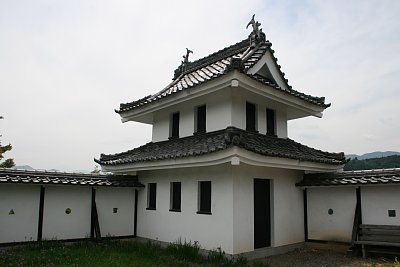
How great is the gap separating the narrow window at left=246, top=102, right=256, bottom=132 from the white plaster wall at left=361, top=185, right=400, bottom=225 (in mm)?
4075

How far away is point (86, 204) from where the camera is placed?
475 inches

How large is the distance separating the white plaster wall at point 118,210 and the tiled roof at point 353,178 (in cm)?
682

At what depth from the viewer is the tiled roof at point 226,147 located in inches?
336

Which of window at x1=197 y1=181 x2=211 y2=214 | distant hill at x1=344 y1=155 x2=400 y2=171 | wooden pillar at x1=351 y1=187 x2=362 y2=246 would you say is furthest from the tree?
distant hill at x1=344 y1=155 x2=400 y2=171

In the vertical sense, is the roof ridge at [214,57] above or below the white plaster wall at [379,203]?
above

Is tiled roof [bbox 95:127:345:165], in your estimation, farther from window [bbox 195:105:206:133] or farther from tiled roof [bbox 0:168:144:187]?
tiled roof [bbox 0:168:144:187]

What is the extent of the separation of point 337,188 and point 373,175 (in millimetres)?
1270

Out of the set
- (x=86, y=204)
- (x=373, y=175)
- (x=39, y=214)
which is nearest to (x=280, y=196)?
(x=373, y=175)

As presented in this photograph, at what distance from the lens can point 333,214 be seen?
10906 millimetres

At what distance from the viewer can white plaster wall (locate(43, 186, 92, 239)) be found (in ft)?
36.6

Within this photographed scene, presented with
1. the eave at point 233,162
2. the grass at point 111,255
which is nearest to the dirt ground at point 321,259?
the grass at point 111,255

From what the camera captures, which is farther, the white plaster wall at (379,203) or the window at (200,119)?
the window at (200,119)

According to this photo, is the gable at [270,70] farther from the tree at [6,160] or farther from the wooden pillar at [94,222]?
the tree at [6,160]

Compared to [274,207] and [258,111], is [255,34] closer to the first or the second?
[258,111]
